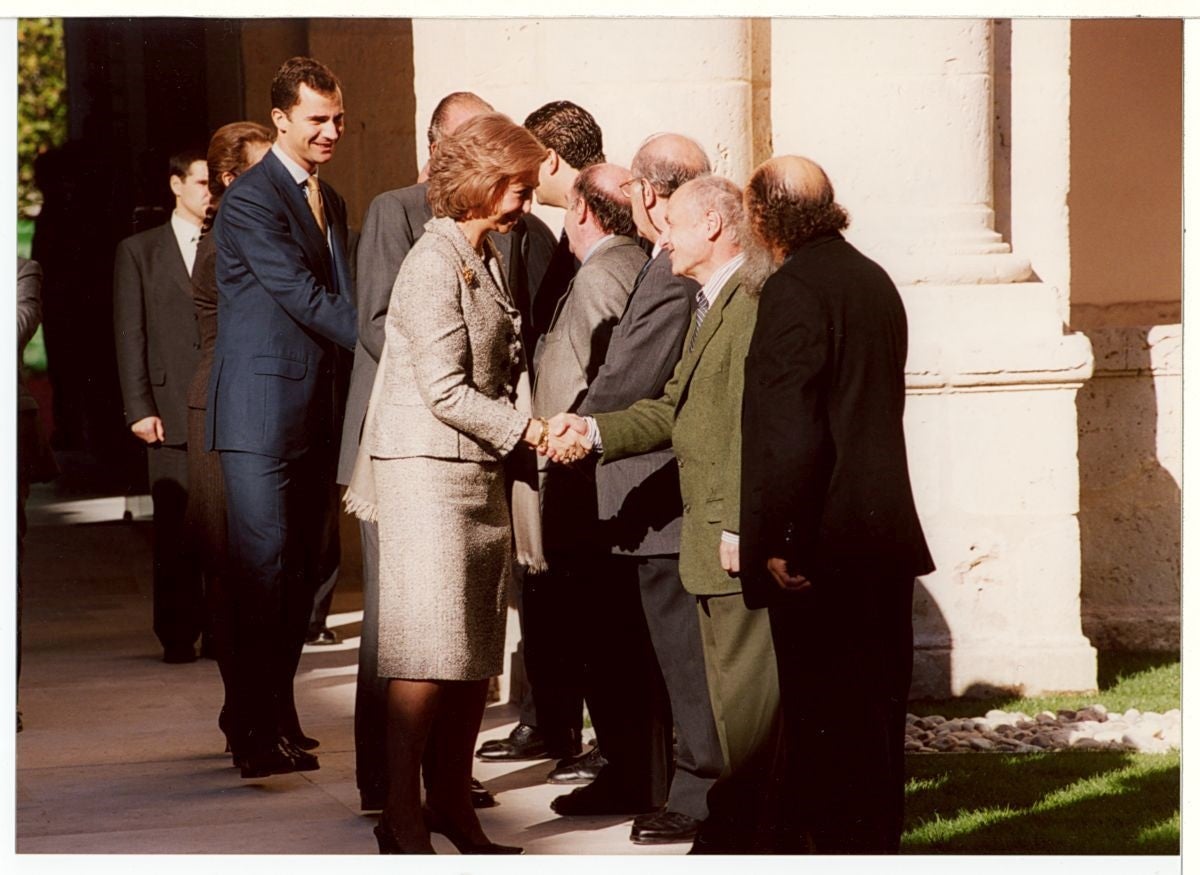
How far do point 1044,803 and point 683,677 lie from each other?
4.08 ft

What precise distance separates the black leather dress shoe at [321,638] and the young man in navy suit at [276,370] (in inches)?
109

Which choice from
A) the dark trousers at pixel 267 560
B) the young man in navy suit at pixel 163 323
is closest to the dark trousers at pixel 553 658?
the dark trousers at pixel 267 560

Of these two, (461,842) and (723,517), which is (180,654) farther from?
(723,517)

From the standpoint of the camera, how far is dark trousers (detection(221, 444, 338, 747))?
21.3 ft

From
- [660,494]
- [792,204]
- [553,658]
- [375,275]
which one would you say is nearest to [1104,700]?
[553,658]

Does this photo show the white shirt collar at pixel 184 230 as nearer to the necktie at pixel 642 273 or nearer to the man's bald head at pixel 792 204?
the necktie at pixel 642 273

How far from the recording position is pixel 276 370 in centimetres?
645

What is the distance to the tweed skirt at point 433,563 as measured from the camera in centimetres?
528

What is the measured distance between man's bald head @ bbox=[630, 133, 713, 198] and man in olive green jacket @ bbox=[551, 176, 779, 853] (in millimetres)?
485

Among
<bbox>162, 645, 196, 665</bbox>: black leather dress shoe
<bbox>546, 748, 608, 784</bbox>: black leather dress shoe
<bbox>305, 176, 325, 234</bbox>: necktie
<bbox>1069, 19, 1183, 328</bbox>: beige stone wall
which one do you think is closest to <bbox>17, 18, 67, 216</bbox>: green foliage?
<bbox>162, 645, 196, 665</bbox>: black leather dress shoe

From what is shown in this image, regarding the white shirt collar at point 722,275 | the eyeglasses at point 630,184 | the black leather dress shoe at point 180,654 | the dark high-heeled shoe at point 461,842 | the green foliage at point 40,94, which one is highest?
the green foliage at point 40,94

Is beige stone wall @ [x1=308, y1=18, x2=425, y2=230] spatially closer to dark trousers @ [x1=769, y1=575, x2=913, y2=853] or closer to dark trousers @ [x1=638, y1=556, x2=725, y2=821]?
dark trousers @ [x1=638, y1=556, x2=725, y2=821]
